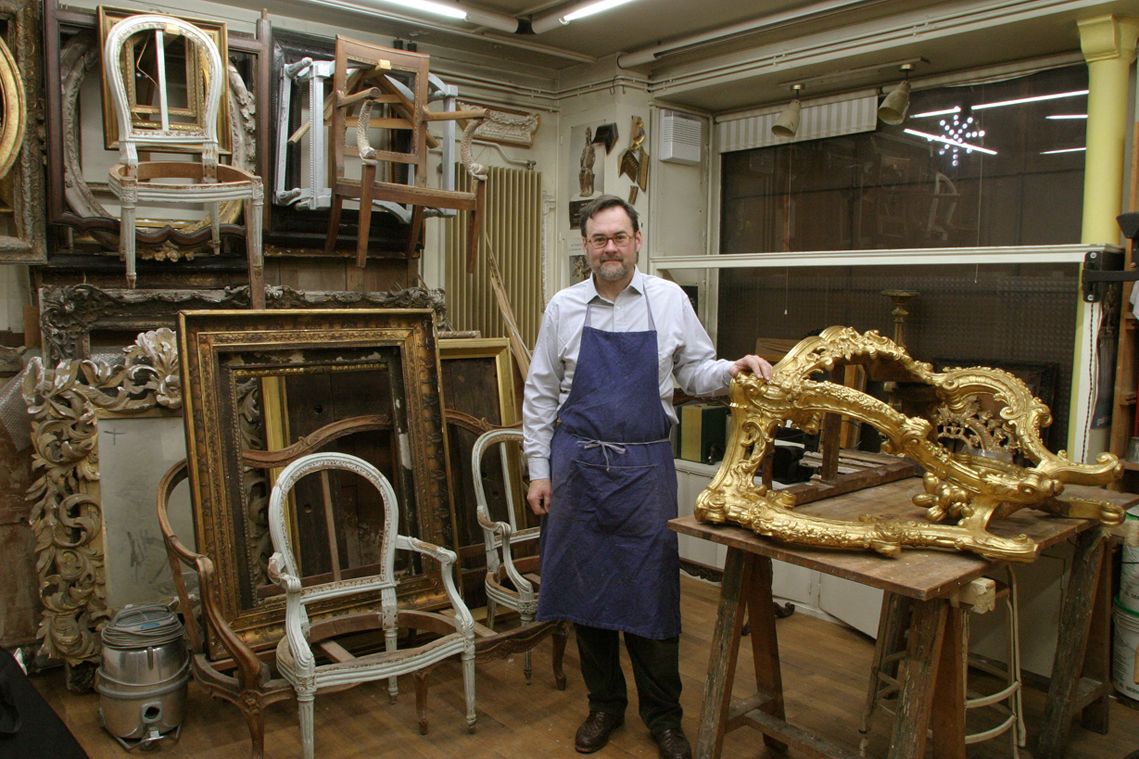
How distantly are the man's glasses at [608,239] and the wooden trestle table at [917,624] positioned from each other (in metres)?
0.91

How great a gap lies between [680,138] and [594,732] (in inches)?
138

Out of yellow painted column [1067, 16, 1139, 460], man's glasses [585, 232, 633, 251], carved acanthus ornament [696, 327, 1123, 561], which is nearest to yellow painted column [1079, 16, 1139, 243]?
yellow painted column [1067, 16, 1139, 460]

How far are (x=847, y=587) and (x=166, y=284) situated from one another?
3.34m

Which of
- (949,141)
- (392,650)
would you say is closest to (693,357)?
(392,650)

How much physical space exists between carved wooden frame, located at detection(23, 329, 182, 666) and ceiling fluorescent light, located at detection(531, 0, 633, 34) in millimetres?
2589

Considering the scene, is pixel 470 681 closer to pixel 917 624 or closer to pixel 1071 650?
pixel 917 624

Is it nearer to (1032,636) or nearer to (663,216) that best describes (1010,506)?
(1032,636)

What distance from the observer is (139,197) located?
346 cm

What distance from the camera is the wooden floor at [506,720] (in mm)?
3100

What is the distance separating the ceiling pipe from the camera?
4164mm

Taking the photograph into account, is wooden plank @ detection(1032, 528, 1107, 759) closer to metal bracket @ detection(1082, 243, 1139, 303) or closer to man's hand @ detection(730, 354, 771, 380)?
metal bracket @ detection(1082, 243, 1139, 303)

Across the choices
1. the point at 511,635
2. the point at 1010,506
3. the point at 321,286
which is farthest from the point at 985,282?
the point at 321,286

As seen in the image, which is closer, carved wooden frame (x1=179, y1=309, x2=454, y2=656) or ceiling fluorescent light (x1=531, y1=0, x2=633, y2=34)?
carved wooden frame (x1=179, y1=309, x2=454, y2=656)

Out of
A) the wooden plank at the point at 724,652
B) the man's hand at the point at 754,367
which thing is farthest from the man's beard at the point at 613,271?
the wooden plank at the point at 724,652
